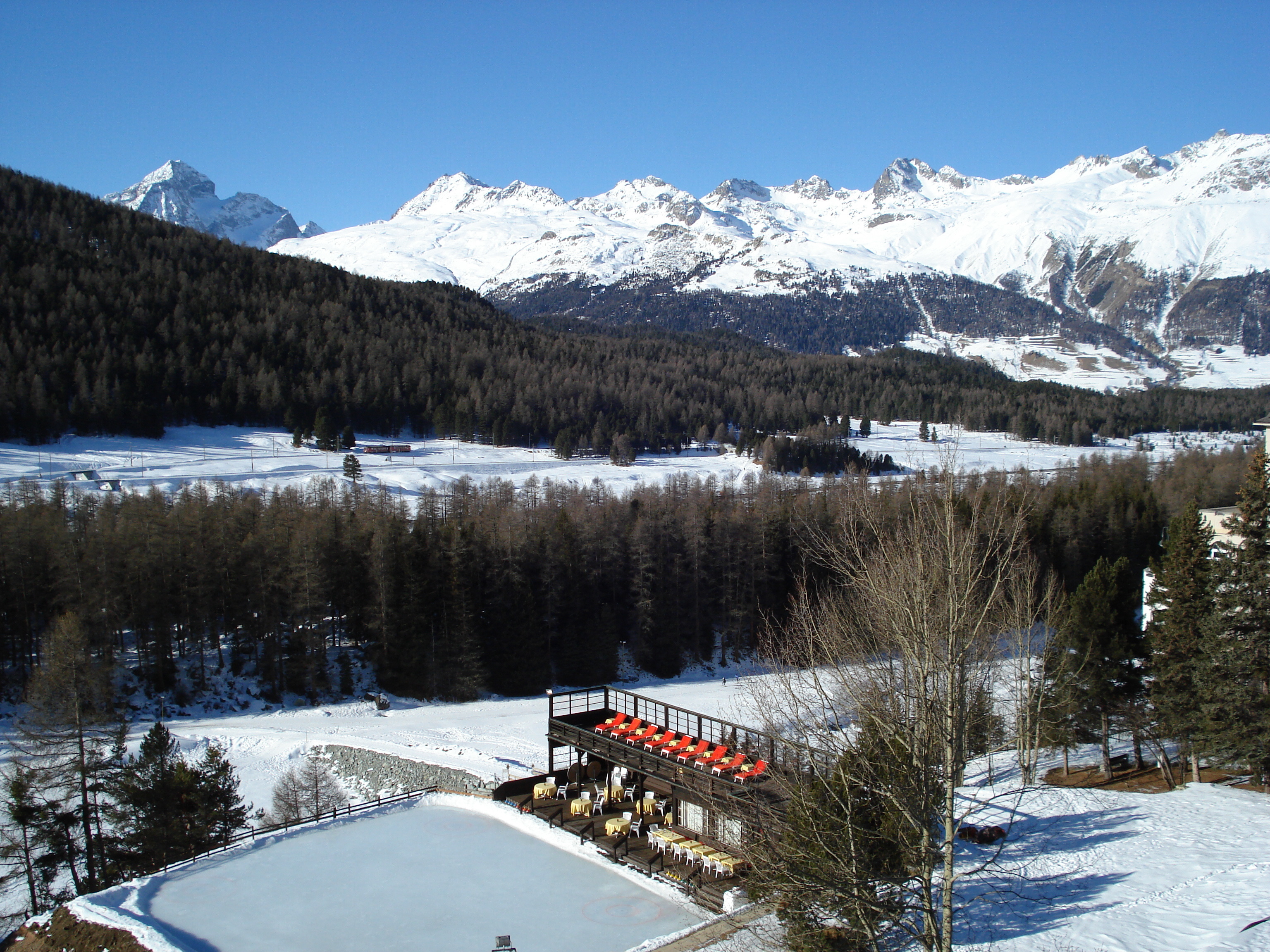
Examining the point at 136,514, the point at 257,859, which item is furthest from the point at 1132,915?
the point at 136,514

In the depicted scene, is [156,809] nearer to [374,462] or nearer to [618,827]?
[618,827]

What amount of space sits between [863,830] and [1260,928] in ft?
28.8

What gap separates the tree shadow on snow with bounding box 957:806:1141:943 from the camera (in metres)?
15.9

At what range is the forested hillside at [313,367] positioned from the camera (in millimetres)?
112875

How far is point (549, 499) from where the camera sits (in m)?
76.7

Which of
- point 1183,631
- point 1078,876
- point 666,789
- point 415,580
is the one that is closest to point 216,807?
point 666,789

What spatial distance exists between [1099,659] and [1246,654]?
4658 mm

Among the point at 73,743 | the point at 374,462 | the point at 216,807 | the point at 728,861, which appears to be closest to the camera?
the point at 728,861

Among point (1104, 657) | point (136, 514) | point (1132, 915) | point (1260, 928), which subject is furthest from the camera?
point (136, 514)

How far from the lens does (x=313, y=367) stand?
452ft

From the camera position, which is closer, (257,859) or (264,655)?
(257,859)

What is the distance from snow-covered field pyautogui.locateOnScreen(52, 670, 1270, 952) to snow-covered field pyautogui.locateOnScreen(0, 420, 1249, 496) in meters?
58.8

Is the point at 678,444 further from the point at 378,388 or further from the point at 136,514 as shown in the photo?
the point at 136,514

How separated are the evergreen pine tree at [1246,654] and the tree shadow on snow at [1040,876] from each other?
3975 mm
